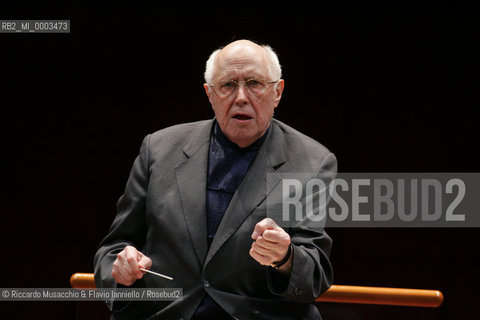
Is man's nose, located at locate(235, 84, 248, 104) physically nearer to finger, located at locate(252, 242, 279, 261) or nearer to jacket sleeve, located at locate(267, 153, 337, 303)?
jacket sleeve, located at locate(267, 153, 337, 303)

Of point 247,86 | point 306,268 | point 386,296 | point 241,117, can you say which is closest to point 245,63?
point 247,86

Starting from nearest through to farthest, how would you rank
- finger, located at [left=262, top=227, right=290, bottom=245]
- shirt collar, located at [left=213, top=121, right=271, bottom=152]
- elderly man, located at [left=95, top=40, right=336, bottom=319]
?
finger, located at [left=262, top=227, right=290, bottom=245]
elderly man, located at [left=95, top=40, right=336, bottom=319]
shirt collar, located at [left=213, top=121, right=271, bottom=152]

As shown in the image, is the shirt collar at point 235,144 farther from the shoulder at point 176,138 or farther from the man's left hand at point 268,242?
the man's left hand at point 268,242

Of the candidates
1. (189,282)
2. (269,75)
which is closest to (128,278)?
(189,282)

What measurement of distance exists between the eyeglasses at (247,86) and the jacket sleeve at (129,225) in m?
0.38

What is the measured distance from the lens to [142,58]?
11.8 feet

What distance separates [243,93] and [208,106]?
4.55ft

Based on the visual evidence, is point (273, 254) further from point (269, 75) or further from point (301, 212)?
point (269, 75)

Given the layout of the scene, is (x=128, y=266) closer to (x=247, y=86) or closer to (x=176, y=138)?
(x=176, y=138)

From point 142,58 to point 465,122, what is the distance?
1740mm

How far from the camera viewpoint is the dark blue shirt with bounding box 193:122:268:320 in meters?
2.21

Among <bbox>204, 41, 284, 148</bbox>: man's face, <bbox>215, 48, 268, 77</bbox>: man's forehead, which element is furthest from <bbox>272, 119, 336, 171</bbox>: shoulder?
<bbox>215, 48, 268, 77</bbox>: man's forehead

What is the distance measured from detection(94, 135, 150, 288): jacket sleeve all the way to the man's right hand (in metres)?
0.14

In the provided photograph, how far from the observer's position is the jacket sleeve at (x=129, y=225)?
2193 millimetres
